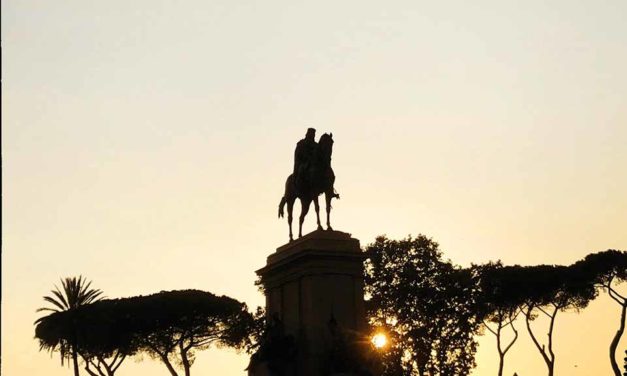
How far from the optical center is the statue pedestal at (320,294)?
20625 millimetres

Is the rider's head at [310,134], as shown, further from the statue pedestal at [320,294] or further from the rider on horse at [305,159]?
the statue pedestal at [320,294]

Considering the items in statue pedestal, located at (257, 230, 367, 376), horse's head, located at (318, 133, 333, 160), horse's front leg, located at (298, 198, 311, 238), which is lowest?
statue pedestal, located at (257, 230, 367, 376)

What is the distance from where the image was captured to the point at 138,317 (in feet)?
166

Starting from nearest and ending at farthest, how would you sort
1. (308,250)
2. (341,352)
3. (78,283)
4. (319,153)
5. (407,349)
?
(341,352) → (308,250) → (319,153) → (407,349) → (78,283)

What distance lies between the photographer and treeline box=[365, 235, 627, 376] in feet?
166

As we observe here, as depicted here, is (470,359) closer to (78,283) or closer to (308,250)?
(78,283)

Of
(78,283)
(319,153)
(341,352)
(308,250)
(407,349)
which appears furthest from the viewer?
(78,283)

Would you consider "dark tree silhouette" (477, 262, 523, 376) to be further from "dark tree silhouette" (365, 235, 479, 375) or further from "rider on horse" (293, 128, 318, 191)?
"rider on horse" (293, 128, 318, 191)

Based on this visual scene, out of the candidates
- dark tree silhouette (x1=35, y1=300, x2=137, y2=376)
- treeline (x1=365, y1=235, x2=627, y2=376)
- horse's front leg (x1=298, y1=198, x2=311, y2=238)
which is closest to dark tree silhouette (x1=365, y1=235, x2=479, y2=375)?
treeline (x1=365, y1=235, x2=627, y2=376)

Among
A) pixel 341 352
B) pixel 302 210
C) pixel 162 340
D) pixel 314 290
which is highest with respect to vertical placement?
pixel 162 340

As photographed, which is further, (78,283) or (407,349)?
(78,283)

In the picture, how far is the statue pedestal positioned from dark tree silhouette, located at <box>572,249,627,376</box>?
34827 millimetres

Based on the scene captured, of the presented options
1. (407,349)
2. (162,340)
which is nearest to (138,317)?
(162,340)

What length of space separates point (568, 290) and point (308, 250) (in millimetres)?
36385
